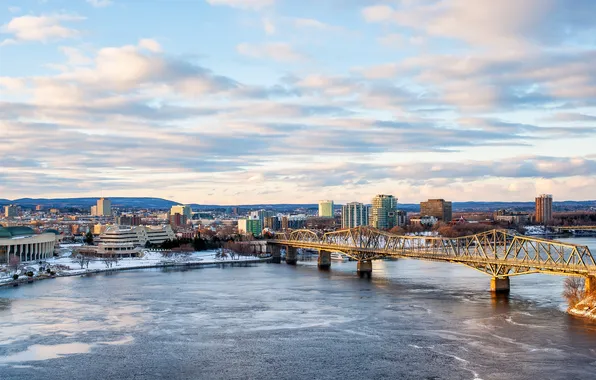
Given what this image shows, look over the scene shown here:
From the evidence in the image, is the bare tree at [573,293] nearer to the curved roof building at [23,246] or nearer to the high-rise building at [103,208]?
the curved roof building at [23,246]

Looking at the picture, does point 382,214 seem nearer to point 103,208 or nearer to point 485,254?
point 485,254

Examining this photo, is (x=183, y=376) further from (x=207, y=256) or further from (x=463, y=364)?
(x=207, y=256)

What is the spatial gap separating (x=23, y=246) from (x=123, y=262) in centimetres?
731

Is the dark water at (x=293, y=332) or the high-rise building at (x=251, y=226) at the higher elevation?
the high-rise building at (x=251, y=226)

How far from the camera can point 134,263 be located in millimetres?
53594

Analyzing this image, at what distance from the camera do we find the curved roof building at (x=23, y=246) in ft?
170

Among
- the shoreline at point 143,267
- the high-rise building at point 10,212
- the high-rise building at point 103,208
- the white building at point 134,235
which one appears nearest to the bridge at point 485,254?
the shoreline at point 143,267

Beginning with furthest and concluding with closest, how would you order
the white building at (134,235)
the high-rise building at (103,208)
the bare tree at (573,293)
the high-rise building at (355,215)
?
the high-rise building at (103,208), the high-rise building at (355,215), the white building at (134,235), the bare tree at (573,293)

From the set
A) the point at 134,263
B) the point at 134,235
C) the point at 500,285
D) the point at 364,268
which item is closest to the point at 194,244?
the point at 134,235

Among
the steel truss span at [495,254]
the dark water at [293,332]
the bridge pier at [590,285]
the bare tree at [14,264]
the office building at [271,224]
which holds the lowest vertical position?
the dark water at [293,332]

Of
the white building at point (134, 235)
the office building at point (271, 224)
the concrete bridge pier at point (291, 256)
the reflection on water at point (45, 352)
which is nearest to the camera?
the reflection on water at point (45, 352)

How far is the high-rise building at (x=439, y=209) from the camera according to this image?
133 metres

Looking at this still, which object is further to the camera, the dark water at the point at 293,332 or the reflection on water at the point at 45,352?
the reflection on water at the point at 45,352

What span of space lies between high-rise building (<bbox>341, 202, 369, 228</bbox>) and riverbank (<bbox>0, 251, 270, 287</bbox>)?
2186 inches
